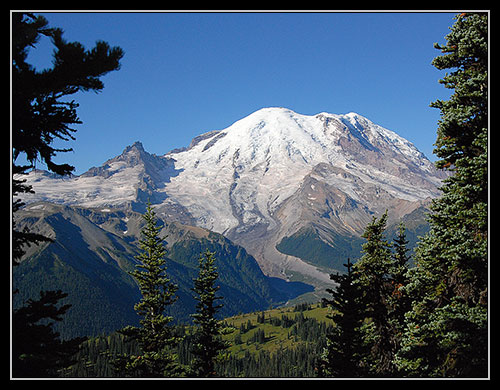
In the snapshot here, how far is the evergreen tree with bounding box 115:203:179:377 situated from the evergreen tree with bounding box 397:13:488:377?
1999 cm

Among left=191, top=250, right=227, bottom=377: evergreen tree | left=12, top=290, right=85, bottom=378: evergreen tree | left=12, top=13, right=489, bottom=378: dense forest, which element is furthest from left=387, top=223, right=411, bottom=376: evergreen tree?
left=12, top=290, right=85, bottom=378: evergreen tree

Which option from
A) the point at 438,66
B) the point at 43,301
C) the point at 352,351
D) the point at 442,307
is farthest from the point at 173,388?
the point at 352,351

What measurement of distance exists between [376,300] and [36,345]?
861 inches

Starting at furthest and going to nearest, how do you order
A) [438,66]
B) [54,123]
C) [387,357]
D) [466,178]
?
[387,357], [438,66], [466,178], [54,123]

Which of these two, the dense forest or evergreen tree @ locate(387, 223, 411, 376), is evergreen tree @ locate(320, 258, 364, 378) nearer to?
the dense forest

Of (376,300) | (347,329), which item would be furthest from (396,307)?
(347,329)

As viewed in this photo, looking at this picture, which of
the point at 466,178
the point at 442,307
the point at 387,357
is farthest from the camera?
the point at 387,357

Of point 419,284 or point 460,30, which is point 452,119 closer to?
point 460,30

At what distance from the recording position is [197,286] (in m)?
39.6

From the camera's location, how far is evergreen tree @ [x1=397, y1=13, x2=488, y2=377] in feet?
50.8

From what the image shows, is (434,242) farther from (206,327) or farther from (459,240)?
(206,327)

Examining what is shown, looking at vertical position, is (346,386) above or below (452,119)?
below

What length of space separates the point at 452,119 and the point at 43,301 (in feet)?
53.2

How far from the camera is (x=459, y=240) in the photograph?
645 inches
